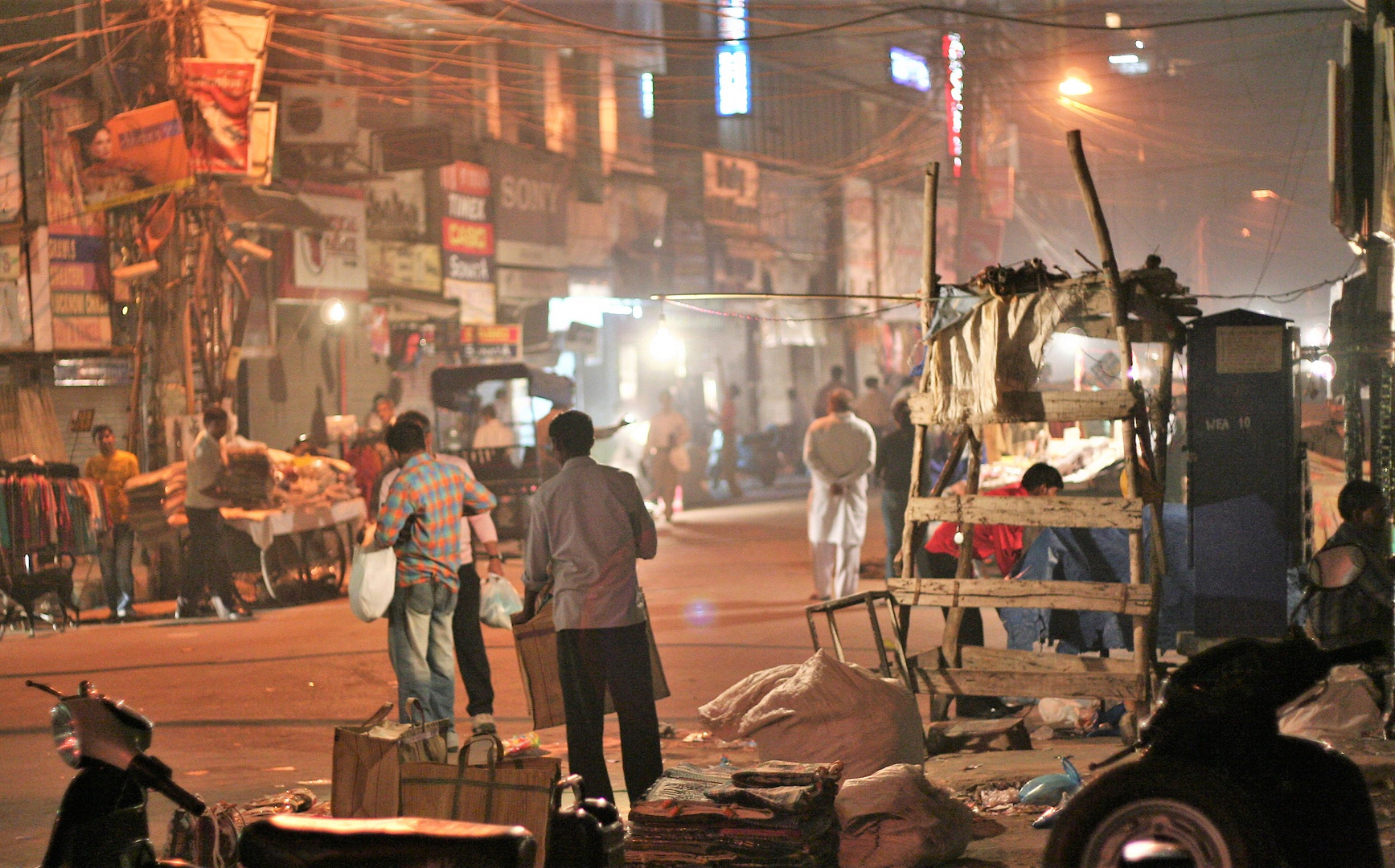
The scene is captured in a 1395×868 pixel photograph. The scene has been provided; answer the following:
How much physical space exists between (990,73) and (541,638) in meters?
30.3

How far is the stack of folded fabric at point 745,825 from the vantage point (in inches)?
208

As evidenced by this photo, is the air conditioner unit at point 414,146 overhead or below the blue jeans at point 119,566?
overhead

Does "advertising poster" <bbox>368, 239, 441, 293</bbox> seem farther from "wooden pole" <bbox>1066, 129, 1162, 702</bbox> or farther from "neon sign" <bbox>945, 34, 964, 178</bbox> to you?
"wooden pole" <bbox>1066, 129, 1162, 702</bbox>

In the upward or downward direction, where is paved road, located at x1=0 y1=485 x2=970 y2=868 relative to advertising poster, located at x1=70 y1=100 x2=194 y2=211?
downward

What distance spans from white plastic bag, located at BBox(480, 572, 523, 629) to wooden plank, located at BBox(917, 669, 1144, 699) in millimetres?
2446

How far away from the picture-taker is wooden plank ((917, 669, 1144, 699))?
7.46 metres

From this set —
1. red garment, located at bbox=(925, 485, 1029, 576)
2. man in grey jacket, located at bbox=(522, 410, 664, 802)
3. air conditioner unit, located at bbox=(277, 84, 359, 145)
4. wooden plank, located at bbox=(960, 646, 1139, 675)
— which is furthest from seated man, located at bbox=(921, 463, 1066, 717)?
air conditioner unit, located at bbox=(277, 84, 359, 145)

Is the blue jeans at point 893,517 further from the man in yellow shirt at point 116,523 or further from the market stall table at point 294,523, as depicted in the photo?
the man in yellow shirt at point 116,523

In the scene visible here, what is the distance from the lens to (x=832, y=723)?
22.1ft

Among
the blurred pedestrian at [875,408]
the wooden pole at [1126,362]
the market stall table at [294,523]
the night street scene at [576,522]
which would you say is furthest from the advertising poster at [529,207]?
the wooden pole at [1126,362]

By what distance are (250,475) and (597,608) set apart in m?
9.88

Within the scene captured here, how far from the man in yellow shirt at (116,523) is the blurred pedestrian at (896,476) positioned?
771 cm

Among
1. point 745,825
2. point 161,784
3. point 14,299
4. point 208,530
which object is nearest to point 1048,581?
point 745,825

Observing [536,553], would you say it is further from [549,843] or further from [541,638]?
[549,843]
